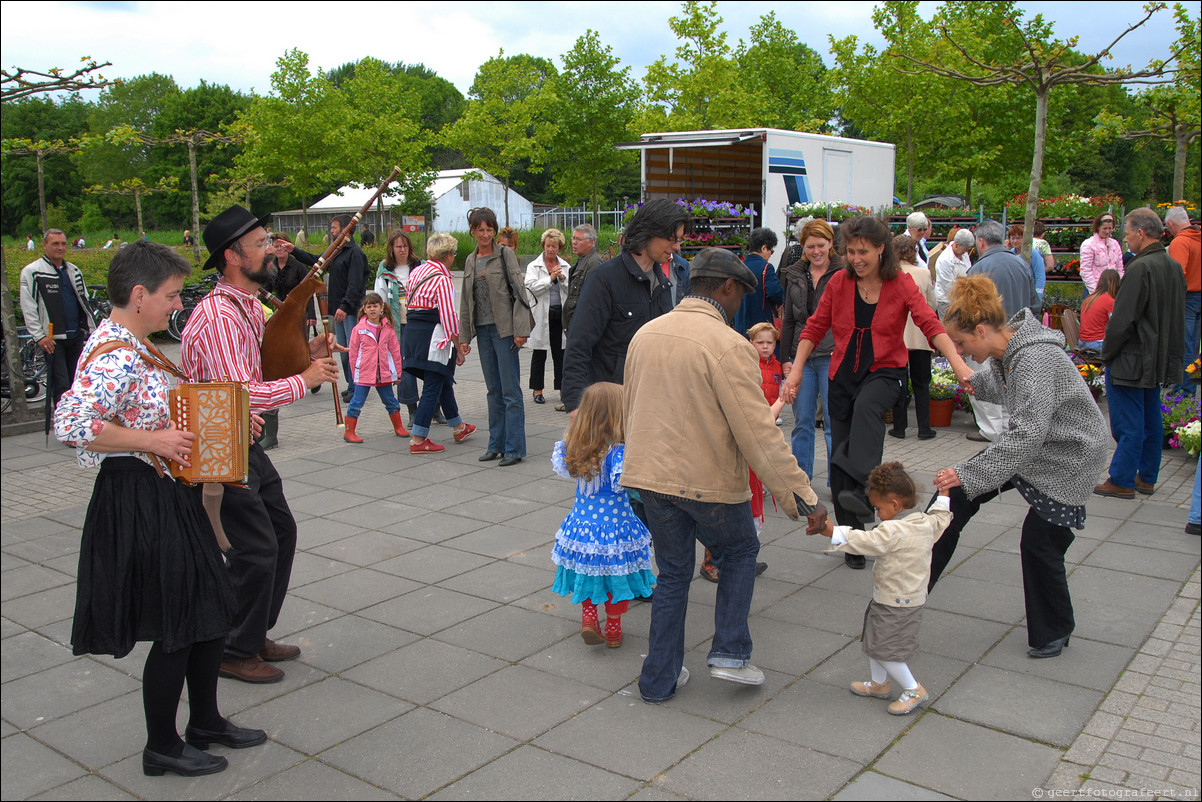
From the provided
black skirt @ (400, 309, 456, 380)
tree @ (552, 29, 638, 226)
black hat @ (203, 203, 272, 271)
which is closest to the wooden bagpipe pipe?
black hat @ (203, 203, 272, 271)

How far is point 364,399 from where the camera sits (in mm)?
9422

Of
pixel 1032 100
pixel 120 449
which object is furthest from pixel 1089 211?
pixel 120 449

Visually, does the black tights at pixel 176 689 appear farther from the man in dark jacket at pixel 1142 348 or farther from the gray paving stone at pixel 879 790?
the man in dark jacket at pixel 1142 348

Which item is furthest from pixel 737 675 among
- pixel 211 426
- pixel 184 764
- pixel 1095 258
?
pixel 1095 258

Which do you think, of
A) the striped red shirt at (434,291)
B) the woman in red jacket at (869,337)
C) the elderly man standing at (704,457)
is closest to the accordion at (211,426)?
the elderly man standing at (704,457)

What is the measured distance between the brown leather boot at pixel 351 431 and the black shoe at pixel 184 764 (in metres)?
6.01

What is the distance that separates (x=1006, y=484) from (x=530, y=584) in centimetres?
259

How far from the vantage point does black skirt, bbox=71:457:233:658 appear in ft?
10.6

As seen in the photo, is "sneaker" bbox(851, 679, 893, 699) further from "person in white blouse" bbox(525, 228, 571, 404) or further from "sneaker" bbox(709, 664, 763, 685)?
"person in white blouse" bbox(525, 228, 571, 404)

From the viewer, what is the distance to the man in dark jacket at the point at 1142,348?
6672 millimetres

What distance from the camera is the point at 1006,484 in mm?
4551

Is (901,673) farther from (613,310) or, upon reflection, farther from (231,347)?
(231,347)

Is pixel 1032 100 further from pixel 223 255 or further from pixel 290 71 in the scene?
pixel 223 255

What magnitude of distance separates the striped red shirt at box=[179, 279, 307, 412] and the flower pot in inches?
282
